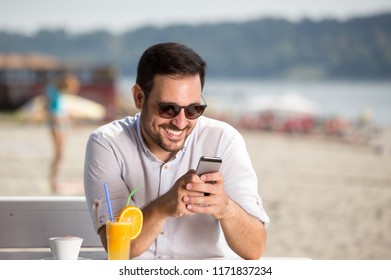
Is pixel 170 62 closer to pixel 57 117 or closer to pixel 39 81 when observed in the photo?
pixel 57 117

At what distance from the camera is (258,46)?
3684 cm

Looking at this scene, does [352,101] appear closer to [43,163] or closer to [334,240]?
[43,163]

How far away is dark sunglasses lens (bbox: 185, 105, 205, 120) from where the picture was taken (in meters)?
1.43

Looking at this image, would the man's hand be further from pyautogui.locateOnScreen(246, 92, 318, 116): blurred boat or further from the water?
the water

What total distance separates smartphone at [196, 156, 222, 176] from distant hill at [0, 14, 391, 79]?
3295cm

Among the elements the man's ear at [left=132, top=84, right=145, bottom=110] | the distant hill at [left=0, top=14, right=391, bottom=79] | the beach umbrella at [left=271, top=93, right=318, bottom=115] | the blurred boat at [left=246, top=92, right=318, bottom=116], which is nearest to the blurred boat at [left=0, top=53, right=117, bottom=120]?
the blurred boat at [left=246, top=92, right=318, bottom=116]

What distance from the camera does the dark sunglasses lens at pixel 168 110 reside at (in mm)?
1444

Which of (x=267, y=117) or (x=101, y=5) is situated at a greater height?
(x=101, y=5)

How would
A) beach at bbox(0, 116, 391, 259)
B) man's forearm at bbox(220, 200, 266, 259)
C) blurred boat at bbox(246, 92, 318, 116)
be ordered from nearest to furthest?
man's forearm at bbox(220, 200, 266, 259), beach at bbox(0, 116, 391, 259), blurred boat at bbox(246, 92, 318, 116)
